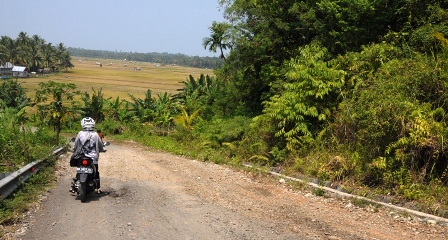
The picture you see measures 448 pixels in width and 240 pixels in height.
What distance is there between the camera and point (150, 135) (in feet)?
79.3

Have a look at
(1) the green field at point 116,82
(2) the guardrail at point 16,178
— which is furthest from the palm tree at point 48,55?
(2) the guardrail at point 16,178

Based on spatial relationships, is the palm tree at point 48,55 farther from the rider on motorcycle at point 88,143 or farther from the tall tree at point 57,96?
the rider on motorcycle at point 88,143

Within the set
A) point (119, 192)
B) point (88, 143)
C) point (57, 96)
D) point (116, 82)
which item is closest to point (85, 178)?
point (88, 143)

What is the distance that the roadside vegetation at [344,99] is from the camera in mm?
8148

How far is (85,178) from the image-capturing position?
306 inches

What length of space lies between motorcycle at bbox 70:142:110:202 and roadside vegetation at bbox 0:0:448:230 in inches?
192

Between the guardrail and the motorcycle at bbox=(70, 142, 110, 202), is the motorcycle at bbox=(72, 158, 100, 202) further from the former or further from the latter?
the guardrail

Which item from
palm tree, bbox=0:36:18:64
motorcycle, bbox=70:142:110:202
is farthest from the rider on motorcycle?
palm tree, bbox=0:36:18:64

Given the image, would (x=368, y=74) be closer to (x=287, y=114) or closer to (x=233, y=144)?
(x=287, y=114)

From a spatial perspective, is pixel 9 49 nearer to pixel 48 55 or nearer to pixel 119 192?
pixel 48 55

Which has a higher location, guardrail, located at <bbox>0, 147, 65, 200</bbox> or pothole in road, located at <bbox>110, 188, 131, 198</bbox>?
guardrail, located at <bbox>0, 147, 65, 200</bbox>

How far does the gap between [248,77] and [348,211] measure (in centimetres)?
1041

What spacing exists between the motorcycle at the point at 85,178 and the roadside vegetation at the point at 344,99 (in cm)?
488

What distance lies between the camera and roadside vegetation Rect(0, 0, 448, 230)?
815cm
